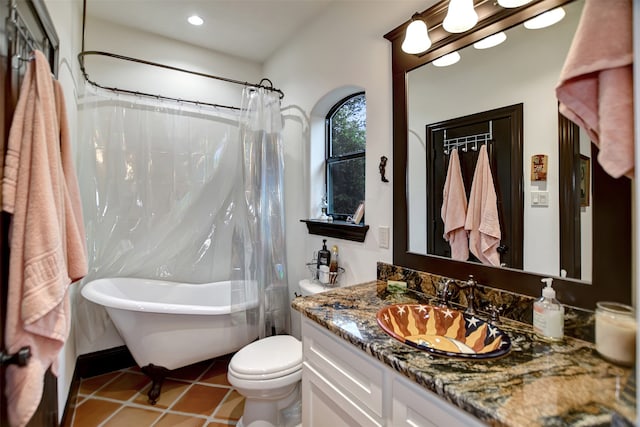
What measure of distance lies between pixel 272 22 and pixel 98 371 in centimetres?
315

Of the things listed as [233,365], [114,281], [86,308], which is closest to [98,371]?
[86,308]

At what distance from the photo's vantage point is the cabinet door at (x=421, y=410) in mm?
722

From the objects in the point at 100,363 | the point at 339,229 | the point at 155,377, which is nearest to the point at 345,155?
the point at 339,229

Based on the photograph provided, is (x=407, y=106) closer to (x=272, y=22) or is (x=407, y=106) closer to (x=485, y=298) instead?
(x=485, y=298)

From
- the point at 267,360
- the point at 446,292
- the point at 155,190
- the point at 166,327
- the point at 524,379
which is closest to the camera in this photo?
the point at 524,379

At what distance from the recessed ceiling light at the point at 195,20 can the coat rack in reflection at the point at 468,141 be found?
2.18m

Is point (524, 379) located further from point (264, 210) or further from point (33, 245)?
point (264, 210)

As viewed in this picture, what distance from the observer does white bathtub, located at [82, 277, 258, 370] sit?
1.89 m

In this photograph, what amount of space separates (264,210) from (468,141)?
59.2 inches

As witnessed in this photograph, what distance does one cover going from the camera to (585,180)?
3.19 feet

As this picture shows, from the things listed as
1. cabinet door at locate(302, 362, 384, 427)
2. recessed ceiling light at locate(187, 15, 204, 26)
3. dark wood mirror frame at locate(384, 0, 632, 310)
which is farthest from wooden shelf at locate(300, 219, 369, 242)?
recessed ceiling light at locate(187, 15, 204, 26)

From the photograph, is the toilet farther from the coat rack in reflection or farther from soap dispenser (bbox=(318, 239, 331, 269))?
the coat rack in reflection

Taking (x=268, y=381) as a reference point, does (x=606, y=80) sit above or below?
above

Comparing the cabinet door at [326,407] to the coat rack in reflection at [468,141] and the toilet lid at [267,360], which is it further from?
the coat rack in reflection at [468,141]
